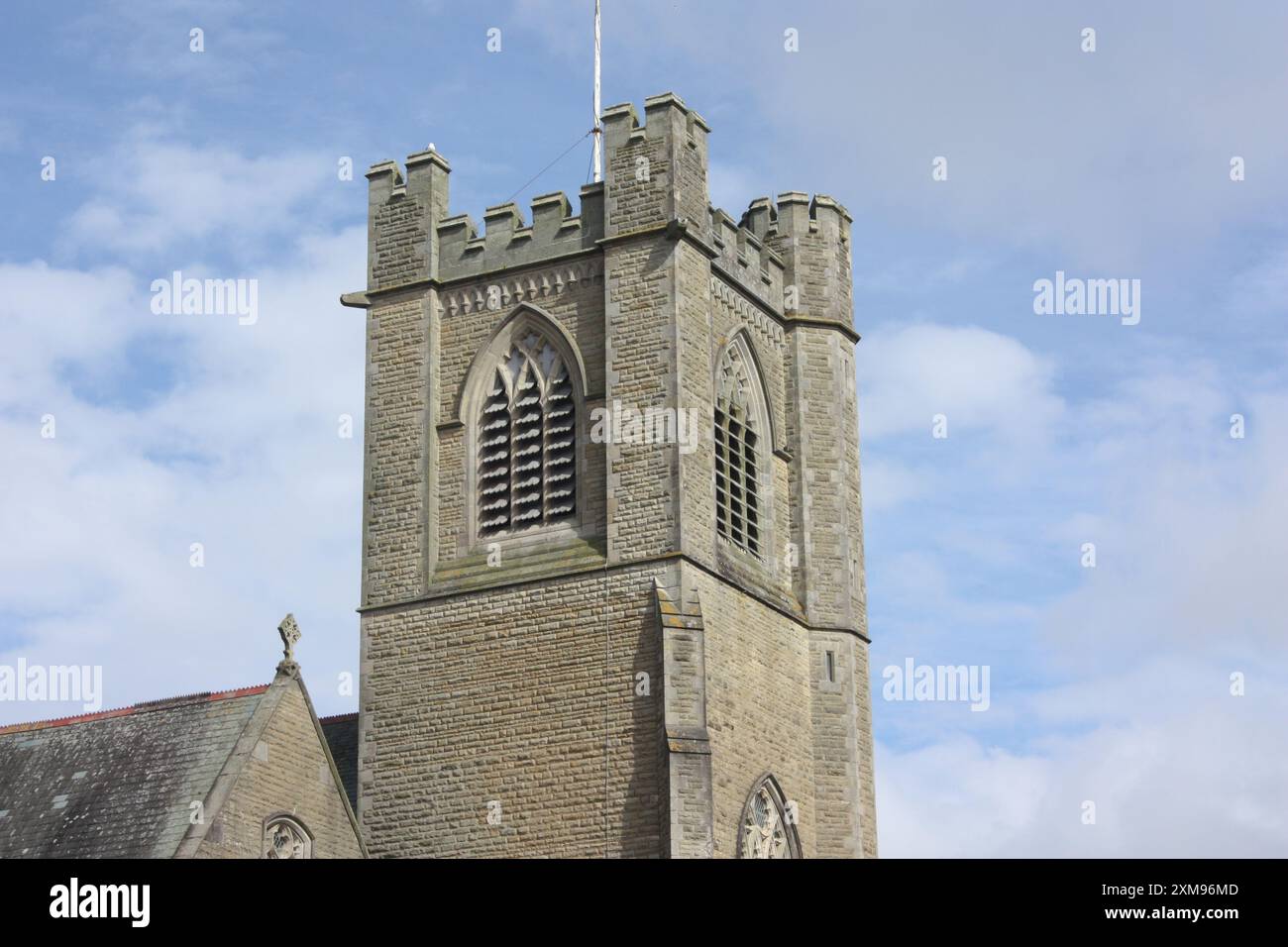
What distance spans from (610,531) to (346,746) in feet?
18.3

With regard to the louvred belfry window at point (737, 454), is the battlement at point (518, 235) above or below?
above

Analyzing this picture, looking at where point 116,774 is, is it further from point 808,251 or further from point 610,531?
point 808,251

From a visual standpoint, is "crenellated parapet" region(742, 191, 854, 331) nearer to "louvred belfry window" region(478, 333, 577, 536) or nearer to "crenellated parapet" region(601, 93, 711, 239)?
"crenellated parapet" region(601, 93, 711, 239)

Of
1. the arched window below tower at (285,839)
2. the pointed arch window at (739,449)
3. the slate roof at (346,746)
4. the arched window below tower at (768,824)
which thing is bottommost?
the arched window below tower at (285,839)

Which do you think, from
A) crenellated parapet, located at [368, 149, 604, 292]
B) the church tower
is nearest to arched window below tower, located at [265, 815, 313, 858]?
the church tower

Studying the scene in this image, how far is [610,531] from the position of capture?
109ft

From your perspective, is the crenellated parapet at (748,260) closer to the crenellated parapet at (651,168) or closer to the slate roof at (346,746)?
the crenellated parapet at (651,168)

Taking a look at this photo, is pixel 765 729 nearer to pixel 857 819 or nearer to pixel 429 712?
pixel 857 819

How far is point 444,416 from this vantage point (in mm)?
35375

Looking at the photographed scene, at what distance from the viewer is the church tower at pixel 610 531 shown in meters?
32.3

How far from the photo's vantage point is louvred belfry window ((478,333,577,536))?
34219 millimetres

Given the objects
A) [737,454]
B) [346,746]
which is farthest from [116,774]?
[737,454]

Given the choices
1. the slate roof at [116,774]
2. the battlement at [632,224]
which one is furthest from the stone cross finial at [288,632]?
the battlement at [632,224]

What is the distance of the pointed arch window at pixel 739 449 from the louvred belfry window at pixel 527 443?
2.26 metres
